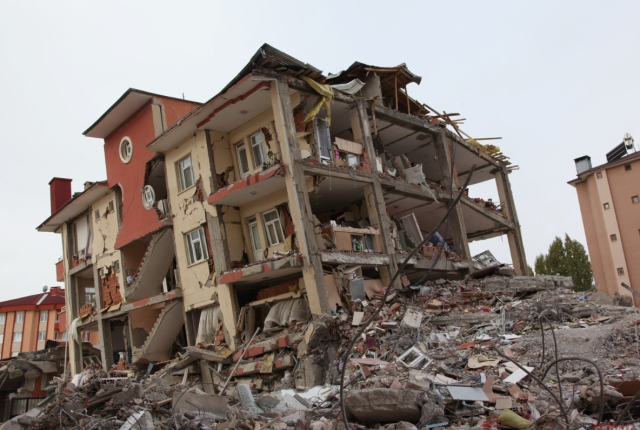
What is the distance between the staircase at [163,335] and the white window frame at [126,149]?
7649 mm

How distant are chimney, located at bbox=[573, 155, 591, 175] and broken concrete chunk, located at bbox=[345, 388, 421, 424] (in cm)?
3836

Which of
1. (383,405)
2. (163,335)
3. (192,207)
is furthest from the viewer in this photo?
(163,335)

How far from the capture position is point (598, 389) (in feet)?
30.2

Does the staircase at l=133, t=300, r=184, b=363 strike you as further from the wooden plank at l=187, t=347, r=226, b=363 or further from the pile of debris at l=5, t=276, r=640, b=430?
the wooden plank at l=187, t=347, r=226, b=363

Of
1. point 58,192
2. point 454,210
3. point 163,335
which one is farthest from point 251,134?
point 58,192

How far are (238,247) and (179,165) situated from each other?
4839 mm

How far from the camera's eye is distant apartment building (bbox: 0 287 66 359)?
188 feet

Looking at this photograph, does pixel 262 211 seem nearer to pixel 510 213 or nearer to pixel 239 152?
pixel 239 152

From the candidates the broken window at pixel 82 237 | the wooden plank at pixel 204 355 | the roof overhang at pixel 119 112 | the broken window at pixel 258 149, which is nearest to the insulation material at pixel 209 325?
the wooden plank at pixel 204 355

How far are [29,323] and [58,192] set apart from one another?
31787 mm

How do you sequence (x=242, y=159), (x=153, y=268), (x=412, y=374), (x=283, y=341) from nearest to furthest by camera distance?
(x=412, y=374) → (x=283, y=341) → (x=242, y=159) → (x=153, y=268)

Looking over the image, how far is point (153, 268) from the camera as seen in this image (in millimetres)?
24734

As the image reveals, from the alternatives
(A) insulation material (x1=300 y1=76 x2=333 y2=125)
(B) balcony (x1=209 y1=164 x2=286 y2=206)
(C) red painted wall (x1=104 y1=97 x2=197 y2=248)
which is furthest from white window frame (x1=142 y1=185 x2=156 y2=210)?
(A) insulation material (x1=300 y1=76 x2=333 y2=125)

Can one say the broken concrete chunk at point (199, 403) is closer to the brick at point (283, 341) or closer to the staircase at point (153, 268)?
the brick at point (283, 341)
